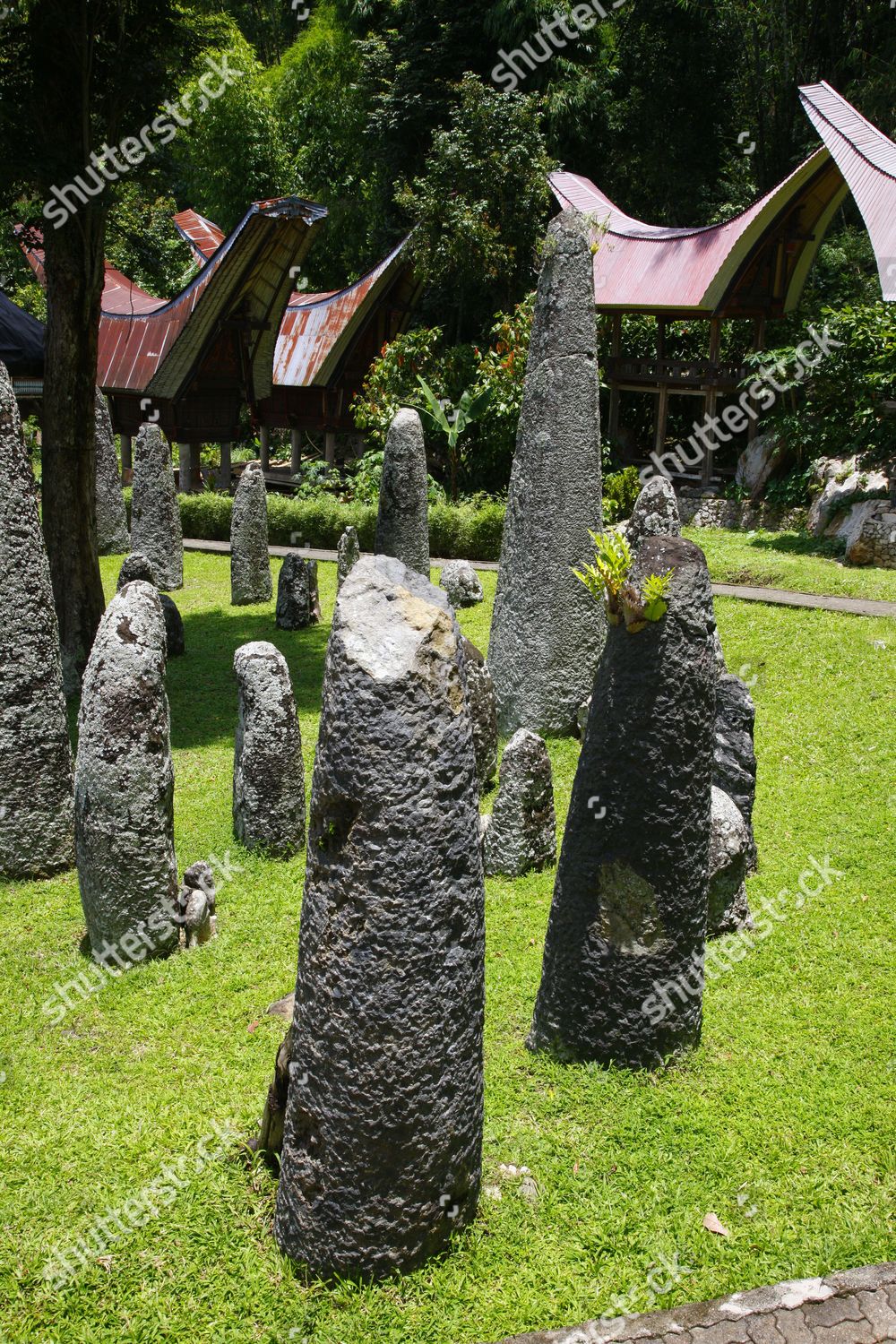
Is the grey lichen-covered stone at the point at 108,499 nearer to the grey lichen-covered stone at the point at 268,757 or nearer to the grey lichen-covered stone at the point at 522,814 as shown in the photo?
the grey lichen-covered stone at the point at 268,757

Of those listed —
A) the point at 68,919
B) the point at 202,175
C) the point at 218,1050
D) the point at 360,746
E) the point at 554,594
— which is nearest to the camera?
the point at 360,746

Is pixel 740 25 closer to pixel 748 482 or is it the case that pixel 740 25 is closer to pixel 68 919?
pixel 748 482

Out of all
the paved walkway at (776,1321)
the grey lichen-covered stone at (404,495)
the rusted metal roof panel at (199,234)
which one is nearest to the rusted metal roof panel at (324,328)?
the rusted metal roof panel at (199,234)

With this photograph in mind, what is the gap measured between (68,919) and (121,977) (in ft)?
3.37

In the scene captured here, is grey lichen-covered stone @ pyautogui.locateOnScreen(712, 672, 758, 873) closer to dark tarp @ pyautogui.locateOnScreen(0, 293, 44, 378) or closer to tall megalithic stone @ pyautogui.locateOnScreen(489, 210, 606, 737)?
tall megalithic stone @ pyautogui.locateOnScreen(489, 210, 606, 737)

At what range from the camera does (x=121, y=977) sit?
654 centimetres

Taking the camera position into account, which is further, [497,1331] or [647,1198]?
[647,1198]

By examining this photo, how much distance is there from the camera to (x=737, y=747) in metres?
7.63

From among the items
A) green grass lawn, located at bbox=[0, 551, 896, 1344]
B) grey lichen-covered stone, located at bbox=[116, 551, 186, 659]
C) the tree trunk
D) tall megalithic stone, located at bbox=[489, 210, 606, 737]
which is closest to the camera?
green grass lawn, located at bbox=[0, 551, 896, 1344]

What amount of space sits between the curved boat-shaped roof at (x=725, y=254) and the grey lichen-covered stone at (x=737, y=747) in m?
14.9

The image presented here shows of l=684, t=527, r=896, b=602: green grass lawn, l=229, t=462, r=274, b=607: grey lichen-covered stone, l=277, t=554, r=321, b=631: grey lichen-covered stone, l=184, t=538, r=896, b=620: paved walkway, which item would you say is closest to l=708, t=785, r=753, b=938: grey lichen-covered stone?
l=184, t=538, r=896, b=620: paved walkway

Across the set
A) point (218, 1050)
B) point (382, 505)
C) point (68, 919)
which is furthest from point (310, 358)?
point (218, 1050)

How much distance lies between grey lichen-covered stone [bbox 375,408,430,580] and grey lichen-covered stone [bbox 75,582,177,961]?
7.08 meters

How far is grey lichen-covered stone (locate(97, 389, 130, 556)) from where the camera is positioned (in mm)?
21406
